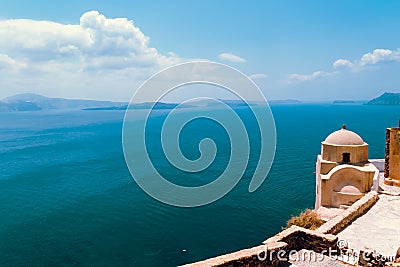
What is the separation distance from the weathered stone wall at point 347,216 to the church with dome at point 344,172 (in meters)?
2.68

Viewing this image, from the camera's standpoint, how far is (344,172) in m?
17.5

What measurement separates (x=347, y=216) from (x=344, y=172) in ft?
22.0

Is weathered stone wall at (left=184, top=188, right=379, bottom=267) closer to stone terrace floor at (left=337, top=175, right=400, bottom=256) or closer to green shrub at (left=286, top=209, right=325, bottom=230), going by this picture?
stone terrace floor at (left=337, top=175, right=400, bottom=256)

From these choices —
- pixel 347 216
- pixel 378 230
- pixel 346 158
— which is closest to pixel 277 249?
pixel 347 216

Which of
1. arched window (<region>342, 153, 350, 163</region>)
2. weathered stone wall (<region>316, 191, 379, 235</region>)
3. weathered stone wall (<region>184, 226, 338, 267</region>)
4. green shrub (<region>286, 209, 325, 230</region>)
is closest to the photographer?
weathered stone wall (<region>184, 226, 338, 267</region>)

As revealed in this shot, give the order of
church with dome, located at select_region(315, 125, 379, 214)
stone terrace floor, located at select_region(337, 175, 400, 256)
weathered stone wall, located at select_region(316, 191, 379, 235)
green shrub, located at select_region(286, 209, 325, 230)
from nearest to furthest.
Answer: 1. stone terrace floor, located at select_region(337, 175, 400, 256)
2. weathered stone wall, located at select_region(316, 191, 379, 235)
3. green shrub, located at select_region(286, 209, 325, 230)
4. church with dome, located at select_region(315, 125, 379, 214)

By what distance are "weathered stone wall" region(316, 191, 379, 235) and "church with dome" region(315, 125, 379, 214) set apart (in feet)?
8.78

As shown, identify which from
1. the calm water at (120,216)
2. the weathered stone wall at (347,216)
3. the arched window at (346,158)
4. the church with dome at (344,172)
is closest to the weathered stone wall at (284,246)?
the weathered stone wall at (347,216)

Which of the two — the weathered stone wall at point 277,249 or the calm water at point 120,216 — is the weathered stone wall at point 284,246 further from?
the calm water at point 120,216

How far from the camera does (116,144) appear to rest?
225 feet

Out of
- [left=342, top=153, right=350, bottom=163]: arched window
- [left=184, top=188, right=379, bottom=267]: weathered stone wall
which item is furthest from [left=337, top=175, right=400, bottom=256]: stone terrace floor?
[left=342, top=153, right=350, bottom=163]: arched window

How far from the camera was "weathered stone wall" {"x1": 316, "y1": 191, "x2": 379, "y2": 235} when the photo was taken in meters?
10.2

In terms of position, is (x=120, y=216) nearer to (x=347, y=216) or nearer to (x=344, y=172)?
(x=344, y=172)

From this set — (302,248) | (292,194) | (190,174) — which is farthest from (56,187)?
(302,248)
